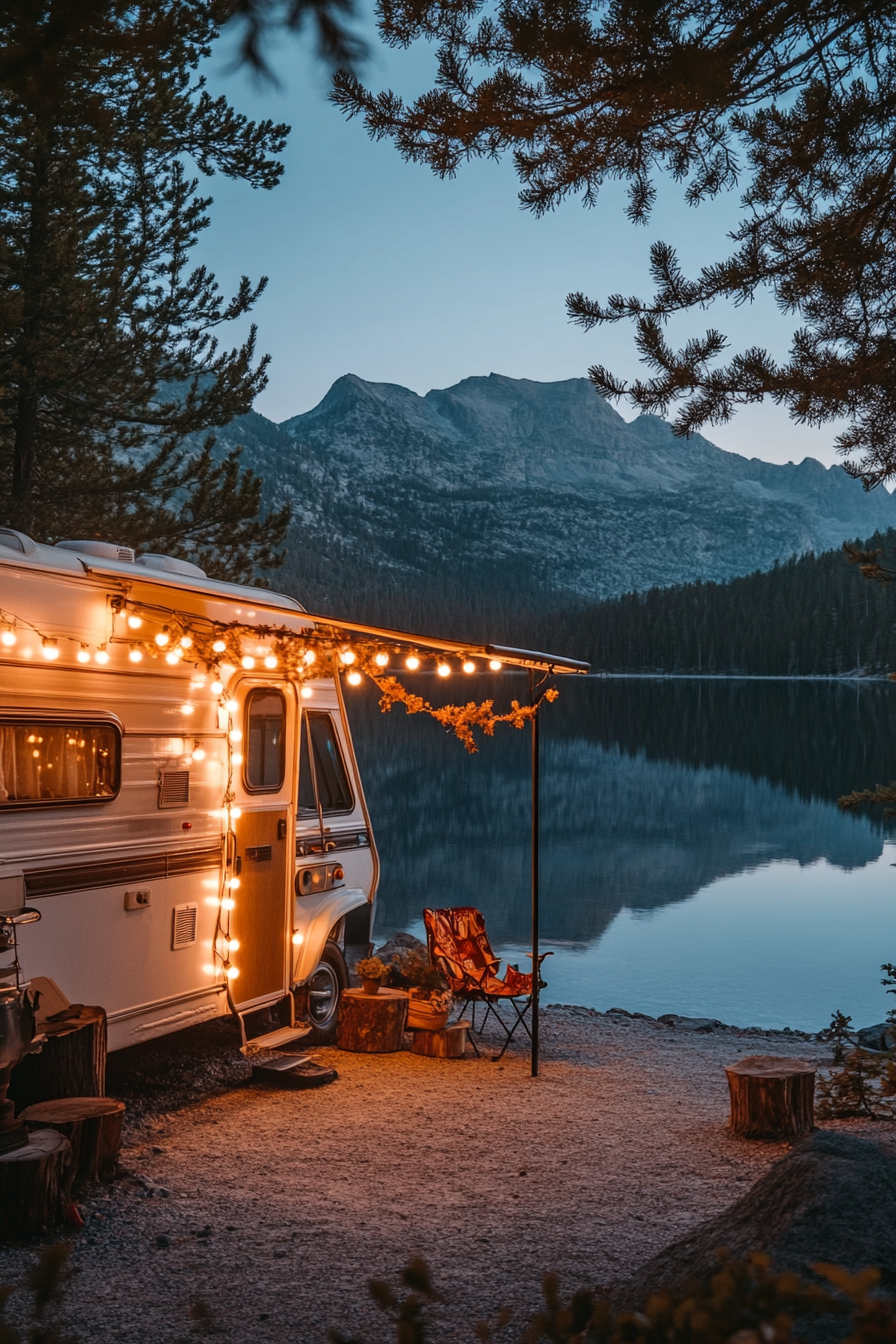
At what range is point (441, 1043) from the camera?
863 cm

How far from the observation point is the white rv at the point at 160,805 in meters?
5.84

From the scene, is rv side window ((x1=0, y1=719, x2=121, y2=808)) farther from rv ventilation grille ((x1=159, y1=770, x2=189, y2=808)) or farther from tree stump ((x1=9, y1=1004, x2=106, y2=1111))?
tree stump ((x1=9, y1=1004, x2=106, y2=1111))

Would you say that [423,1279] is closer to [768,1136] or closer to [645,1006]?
[768,1136]

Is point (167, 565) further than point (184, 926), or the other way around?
point (167, 565)

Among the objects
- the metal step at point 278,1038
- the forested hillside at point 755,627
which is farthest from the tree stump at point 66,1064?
the forested hillside at point 755,627

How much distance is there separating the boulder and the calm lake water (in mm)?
11368

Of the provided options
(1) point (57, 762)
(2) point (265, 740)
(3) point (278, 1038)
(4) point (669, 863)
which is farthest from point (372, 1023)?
(4) point (669, 863)

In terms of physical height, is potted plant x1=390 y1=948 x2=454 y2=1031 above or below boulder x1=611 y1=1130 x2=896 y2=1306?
below

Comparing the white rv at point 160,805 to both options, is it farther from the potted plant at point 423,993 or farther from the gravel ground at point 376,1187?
the gravel ground at point 376,1187

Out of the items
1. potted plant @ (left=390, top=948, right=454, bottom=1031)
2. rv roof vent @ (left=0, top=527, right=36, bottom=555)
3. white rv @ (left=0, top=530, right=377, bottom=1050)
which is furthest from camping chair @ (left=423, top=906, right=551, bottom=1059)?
rv roof vent @ (left=0, top=527, right=36, bottom=555)

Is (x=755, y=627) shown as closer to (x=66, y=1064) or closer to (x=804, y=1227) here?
(x=66, y=1064)

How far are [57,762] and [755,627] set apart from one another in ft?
411

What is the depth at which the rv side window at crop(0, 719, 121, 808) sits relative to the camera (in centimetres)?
568

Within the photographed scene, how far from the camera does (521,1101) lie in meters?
7.60
